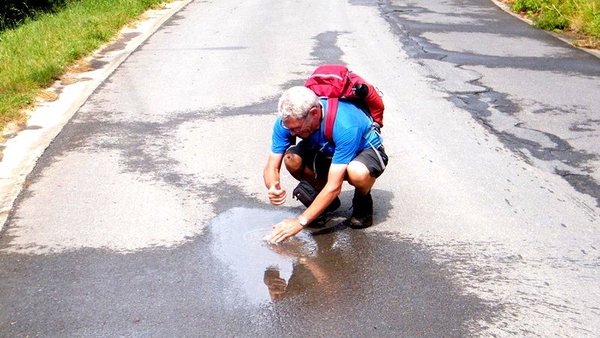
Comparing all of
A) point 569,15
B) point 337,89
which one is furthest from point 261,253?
point 569,15

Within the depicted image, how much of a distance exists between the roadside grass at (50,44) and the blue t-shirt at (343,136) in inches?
171

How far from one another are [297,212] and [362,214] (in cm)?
59

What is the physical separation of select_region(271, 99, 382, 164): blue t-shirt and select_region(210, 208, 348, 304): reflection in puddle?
2.04 ft

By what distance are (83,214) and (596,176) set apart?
163 inches

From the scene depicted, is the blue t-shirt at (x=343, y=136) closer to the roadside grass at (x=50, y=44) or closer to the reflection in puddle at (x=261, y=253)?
the reflection in puddle at (x=261, y=253)

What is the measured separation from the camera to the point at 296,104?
209 inches

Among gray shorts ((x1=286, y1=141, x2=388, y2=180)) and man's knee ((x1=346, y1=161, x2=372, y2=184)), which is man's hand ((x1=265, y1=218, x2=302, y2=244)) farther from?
gray shorts ((x1=286, y1=141, x2=388, y2=180))

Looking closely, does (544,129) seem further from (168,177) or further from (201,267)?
(201,267)

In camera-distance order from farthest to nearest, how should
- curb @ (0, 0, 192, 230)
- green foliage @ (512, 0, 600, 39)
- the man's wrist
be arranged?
green foliage @ (512, 0, 600, 39) → curb @ (0, 0, 192, 230) → the man's wrist

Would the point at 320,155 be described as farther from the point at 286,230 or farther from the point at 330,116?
Answer: the point at 286,230

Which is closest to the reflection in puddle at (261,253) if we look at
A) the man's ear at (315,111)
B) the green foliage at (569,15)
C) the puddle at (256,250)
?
the puddle at (256,250)

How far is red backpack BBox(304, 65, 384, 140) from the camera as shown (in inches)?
220

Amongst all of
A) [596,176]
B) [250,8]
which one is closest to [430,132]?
[596,176]

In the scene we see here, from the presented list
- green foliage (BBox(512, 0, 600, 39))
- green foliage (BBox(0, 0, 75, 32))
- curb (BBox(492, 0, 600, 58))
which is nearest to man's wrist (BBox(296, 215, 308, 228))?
curb (BBox(492, 0, 600, 58))
